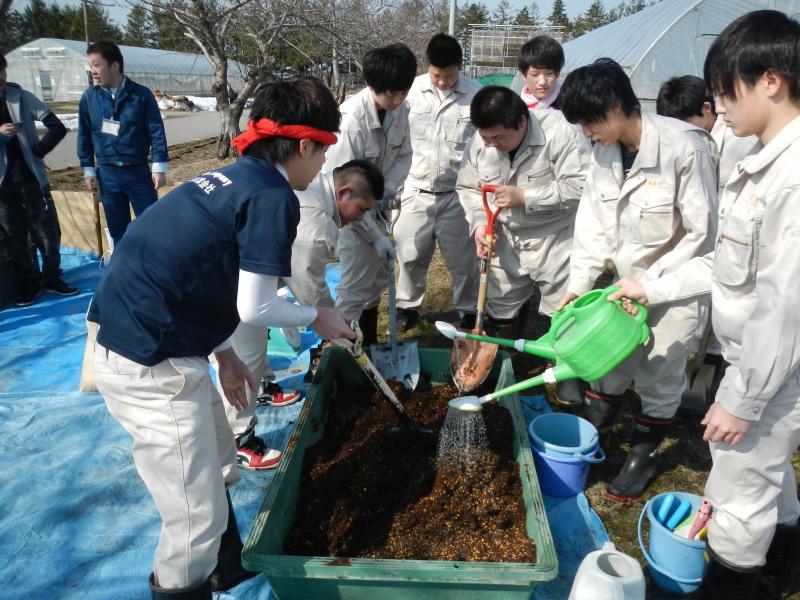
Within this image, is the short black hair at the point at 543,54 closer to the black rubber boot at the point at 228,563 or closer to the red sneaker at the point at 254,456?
the red sneaker at the point at 254,456

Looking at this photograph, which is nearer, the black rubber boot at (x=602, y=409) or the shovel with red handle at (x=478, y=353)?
the black rubber boot at (x=602, y=409)

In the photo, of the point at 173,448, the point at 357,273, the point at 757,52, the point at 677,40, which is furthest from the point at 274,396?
the point at 677,40

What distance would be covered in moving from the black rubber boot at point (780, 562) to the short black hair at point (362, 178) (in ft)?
6.78

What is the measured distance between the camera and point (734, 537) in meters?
1.70

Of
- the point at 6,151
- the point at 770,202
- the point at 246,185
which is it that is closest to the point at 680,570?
the point at 770,202

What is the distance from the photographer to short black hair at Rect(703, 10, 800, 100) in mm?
1356

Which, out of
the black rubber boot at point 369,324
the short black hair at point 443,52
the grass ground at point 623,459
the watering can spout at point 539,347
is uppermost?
the short black hair at point 443,52

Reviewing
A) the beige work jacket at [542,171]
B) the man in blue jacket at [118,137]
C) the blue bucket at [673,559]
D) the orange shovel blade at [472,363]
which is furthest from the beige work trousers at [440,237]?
the man in blue jacket at [118,137]

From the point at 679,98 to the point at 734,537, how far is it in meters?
2.89

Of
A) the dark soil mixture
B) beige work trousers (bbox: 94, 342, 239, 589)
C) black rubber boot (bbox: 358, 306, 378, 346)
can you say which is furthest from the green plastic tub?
black rubber boot (bbox: 358, 306, 378, 346)

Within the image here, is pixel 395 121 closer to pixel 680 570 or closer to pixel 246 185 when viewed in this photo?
pixel 246 185

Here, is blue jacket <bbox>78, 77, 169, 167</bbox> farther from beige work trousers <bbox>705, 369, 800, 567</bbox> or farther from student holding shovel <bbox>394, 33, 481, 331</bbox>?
beige work trousers <bbox>705, 369, 800, 567</bbox>

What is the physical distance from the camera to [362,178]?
8.71ft

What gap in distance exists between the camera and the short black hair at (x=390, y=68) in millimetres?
3133
